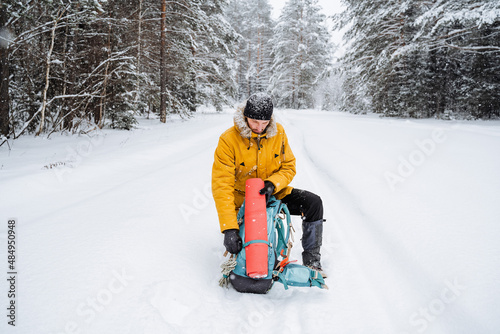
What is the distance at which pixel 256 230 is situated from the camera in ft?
6.28

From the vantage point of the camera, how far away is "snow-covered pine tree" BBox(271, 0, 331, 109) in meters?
27.5

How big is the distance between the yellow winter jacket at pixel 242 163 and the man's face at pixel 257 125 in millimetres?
36

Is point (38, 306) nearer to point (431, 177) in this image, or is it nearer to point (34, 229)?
point (34, 229)

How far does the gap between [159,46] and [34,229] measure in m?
11.5

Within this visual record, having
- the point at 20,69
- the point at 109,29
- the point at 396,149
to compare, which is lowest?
the point at 396,149

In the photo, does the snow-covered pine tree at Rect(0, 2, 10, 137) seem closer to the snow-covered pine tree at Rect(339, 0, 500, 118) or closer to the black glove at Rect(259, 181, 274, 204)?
the black glove at Rect(259, 181, 274, 204)

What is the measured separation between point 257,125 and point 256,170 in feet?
1.38

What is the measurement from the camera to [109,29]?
28.3 ft

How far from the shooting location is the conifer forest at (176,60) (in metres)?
7.01

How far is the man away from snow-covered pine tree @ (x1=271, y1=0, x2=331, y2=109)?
27.0m

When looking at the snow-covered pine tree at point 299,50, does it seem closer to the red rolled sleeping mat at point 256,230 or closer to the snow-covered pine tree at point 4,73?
the snow-covered pine tree at point 4,73

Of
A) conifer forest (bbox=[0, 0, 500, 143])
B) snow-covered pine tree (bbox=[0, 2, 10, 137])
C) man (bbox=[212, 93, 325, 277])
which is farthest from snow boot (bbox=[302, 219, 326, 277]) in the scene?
snow-covered pine tree (bbox=[0, 2, 10, 137])

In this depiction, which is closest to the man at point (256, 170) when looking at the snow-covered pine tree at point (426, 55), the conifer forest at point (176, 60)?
the conifer forest at point (176, 60)

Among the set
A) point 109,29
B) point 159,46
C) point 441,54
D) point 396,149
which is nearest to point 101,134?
point 109,29
